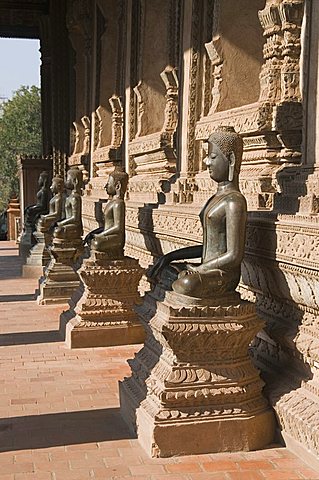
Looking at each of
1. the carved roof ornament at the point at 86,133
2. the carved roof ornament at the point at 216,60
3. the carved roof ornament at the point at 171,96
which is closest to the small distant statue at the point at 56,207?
the carved roof ornament at the point at 86,133

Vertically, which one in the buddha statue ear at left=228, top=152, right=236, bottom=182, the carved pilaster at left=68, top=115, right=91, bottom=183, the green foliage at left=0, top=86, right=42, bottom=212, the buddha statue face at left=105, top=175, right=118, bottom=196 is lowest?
the buddha statue face at left=105, top=175, right=118, bottom=196

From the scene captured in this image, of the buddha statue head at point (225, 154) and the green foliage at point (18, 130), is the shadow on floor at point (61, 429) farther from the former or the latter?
the green foliage at point (18, 130)

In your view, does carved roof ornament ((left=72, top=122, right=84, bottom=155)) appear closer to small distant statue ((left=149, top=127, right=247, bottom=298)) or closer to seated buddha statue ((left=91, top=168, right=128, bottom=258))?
seated buddha statue ((left=91, top=168, right=128, bottom=258))

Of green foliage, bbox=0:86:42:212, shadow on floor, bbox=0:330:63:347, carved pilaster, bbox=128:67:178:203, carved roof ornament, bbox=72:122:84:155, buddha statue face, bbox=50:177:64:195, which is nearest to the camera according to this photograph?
shadow on floor, bbox=0:330:63:347

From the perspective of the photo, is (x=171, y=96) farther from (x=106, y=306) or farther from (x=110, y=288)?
(x=106, y=306)

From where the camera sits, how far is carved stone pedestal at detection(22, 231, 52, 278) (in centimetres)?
1274

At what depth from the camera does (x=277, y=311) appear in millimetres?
4766

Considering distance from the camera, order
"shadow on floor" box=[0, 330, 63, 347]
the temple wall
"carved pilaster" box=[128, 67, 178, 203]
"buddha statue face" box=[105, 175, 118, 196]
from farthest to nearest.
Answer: "carved pilaster" box=[128, 67, 178, 203]
"shadow on floor" box=[0, 330, 63, 347]
"buddha statue face" box=[105, 175, 118, 196]
the temple wall

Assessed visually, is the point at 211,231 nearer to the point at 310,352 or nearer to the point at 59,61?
the point at 310,352

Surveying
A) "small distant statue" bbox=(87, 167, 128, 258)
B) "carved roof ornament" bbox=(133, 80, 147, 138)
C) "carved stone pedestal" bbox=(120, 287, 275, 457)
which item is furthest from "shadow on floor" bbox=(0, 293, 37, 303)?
"carved stone pedestal" bbox=(120, 287, 275, 457)

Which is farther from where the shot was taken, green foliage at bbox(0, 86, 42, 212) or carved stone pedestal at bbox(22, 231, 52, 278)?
green foliage at bbox(0, 86, 42, 212)

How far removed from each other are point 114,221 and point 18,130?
41179 millimetres

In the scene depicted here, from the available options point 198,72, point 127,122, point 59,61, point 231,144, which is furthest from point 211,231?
point 59,61

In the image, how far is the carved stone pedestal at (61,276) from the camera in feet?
31.2
